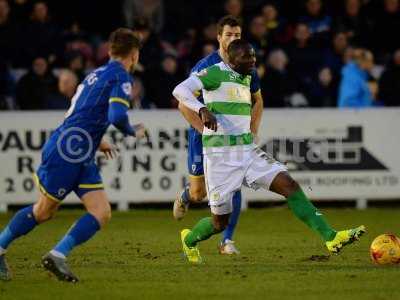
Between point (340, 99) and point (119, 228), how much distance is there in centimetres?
466

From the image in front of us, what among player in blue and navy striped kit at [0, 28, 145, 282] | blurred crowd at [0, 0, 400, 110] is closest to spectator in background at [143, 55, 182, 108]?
blurred crowd at [0, 0, 400, 110]

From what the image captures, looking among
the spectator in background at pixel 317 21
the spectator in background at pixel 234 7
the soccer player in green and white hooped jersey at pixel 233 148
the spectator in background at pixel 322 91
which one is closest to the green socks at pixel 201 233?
the soccer player in green and white hooped jersey at pixel 233 148

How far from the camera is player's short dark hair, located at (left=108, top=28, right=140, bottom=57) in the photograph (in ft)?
27.8

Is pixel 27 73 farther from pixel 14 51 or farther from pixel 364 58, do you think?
pixel 364 58

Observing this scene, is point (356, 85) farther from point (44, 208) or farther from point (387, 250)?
point (44, 208)

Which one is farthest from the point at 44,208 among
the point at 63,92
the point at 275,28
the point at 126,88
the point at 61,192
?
the point at 275,28

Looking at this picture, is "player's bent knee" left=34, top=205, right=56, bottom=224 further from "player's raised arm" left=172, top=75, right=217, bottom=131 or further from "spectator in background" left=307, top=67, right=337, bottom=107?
"spectator in background" left=307, top=67, right=337, bottom=107

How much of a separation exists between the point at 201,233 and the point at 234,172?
750mm

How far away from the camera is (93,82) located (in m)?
8.48

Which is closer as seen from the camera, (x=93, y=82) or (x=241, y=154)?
(x=93, y=82)

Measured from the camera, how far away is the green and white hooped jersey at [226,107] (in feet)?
30.7

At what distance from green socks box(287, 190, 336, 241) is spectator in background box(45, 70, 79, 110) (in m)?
7.02

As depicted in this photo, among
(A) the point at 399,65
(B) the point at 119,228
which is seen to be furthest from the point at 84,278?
(A) the point at 399,65

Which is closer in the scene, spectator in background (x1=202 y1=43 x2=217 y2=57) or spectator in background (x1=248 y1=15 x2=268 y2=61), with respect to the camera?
spectator in background (x1=202 y1=43 x2=217 y2=57)
